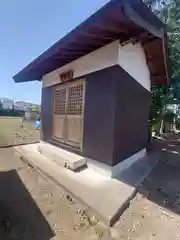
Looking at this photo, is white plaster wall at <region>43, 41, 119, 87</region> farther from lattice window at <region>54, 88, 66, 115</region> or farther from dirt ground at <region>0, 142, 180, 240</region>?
dirt ground at <region>0, 142, 180, 240</region>

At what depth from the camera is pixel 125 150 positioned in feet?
17.6

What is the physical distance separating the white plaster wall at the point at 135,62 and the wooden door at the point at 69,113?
4.40ft

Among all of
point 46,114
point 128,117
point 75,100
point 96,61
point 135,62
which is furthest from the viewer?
point 46,114

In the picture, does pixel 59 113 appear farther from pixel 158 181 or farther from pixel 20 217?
pixel 20 217

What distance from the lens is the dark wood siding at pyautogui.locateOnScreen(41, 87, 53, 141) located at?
25.0 feet

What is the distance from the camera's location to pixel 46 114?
7.98 metres

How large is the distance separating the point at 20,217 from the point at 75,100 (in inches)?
152

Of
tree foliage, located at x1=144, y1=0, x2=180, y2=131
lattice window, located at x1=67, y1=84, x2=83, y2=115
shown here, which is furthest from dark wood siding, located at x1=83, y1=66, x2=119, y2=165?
tree foliage, located at x1=144, y1=0, x2=180, y2=131

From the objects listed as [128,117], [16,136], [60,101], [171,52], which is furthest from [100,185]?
[171,52]

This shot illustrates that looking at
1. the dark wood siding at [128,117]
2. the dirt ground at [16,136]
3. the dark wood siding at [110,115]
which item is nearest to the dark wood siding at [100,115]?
the dark wood siding at [110,115]

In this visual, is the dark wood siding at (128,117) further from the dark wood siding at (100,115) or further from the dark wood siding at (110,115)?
the dark wood siding at (100,115)

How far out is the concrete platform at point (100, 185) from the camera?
310 centimetres

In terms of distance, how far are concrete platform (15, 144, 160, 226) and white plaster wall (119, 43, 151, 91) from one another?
8.65ft

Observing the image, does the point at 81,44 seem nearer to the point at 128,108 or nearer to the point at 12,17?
the point at 128,108
